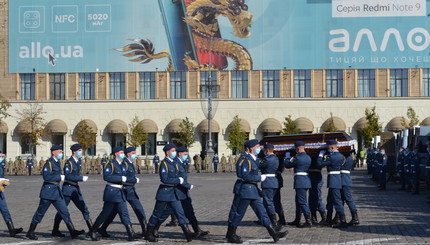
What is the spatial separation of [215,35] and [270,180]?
5435 cm

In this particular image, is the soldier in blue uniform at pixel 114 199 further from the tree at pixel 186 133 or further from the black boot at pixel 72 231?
the tree at pixel 186 133

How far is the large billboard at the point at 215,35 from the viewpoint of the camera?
69.1m

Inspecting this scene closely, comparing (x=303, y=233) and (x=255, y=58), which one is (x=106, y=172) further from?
(x=255, y=58)

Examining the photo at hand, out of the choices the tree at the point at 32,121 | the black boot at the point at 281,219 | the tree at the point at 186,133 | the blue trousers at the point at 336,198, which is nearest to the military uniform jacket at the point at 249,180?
the blue trousers at the point at 336,198

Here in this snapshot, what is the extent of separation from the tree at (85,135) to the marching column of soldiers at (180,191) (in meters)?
51.3

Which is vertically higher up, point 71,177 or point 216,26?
point 216,26

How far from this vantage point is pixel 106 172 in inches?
617

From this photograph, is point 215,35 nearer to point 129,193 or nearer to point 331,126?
point 331,126

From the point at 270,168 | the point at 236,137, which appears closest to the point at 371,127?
the point at 236,137

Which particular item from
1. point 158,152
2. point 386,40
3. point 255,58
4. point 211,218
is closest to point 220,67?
point 255,58

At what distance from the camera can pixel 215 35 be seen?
70.4m

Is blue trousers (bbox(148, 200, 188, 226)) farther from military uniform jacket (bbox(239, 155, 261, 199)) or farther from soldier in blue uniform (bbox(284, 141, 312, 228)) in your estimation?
soldier in blue uniform (bbox(284, 141, 312, 228))

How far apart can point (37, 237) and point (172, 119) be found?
5498 centimetres

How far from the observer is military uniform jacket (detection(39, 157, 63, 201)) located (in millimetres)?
15852
